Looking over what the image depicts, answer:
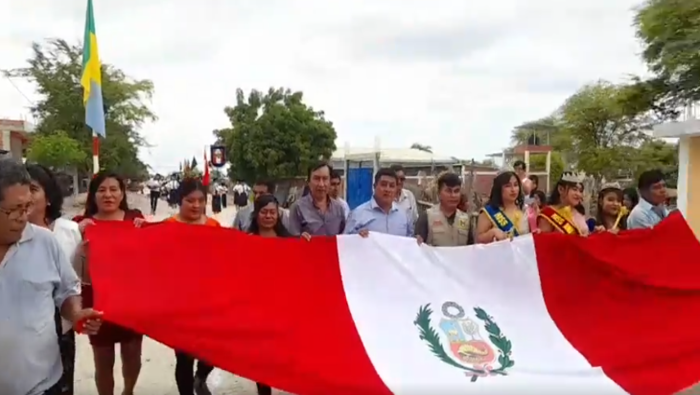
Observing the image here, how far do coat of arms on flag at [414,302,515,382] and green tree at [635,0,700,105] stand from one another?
→ 16.3 m

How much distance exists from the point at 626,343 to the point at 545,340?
0.48m

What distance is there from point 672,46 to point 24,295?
19.5 meters

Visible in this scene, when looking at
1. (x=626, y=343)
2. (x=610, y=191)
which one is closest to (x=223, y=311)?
(x=626, y=343)

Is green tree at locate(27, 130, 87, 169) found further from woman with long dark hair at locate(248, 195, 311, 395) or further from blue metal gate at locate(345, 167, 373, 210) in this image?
woman with long dark hair at locate(248, 195, 311, 395)

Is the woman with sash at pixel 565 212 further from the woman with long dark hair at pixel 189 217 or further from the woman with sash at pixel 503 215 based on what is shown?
the woman with long dark hair at pixel 189 217

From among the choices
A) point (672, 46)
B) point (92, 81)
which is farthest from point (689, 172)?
point (672, 46)

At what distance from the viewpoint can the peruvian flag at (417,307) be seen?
3.64 m

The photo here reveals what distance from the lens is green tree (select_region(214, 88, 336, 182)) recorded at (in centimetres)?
3153

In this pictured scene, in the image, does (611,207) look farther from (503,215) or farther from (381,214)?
(381,214)

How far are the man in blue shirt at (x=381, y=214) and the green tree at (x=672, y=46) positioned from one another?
15.7m

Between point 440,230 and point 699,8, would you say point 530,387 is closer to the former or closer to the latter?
point 440,230

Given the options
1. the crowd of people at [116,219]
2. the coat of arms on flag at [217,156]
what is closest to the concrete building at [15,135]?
the coat of arms on flag at [217,156]

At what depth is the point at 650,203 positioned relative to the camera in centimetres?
564

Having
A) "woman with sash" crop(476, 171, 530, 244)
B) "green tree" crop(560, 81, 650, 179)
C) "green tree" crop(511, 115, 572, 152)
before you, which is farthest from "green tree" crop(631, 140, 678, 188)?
"woman with sash" crop(476, 171, 530, 244)
